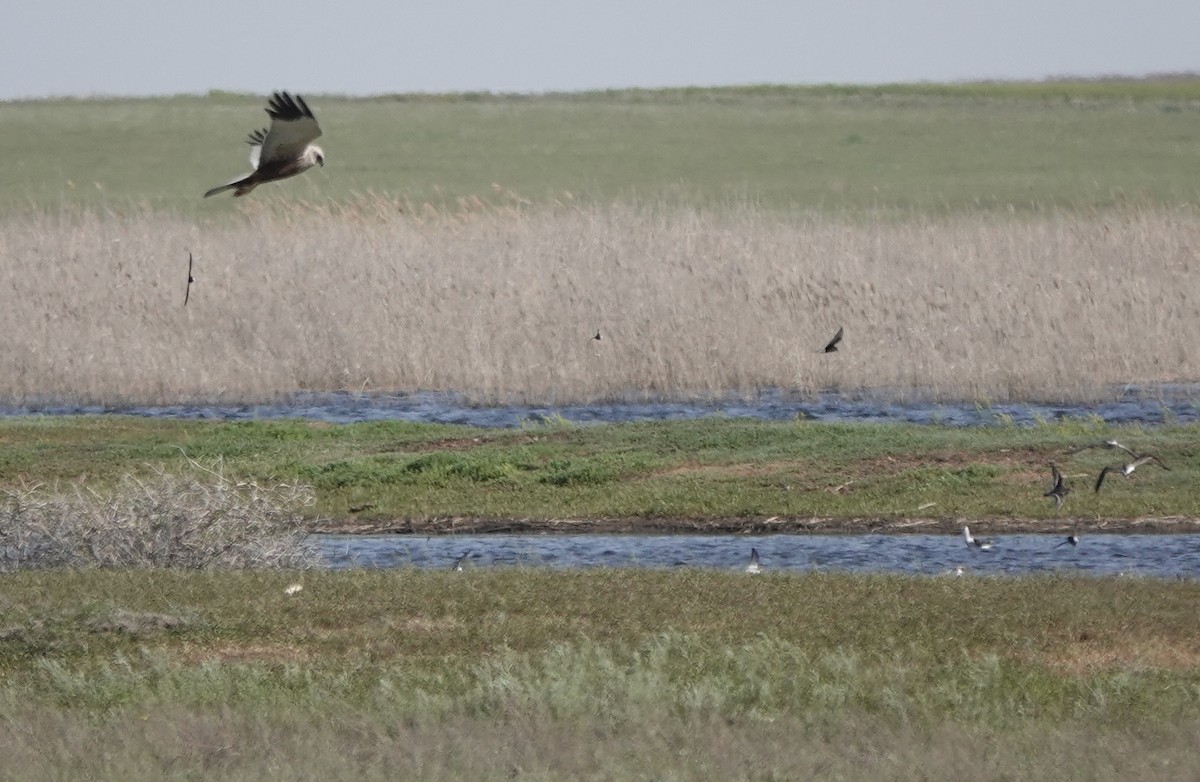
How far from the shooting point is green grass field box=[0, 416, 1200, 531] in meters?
14.9

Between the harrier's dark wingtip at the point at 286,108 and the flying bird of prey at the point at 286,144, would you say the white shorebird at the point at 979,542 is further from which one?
the harrier's dark wingtip at the point at 286,108

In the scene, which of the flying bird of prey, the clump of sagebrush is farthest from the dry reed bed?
the flying bird of prey

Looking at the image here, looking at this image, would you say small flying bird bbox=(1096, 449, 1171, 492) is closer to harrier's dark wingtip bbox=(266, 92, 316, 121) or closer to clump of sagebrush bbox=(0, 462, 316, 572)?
harrier's dark wingtip bbox=(266, 92, 316, 121)

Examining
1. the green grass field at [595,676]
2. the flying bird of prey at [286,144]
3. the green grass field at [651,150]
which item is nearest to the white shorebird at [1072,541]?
the green grass field at [595,676]

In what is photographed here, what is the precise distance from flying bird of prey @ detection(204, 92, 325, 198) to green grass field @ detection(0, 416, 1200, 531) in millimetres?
Result: 5415

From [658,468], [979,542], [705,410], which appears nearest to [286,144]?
[979,542]

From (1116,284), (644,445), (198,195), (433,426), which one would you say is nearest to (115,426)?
(433,426)

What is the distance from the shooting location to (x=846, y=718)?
7574 millimetres

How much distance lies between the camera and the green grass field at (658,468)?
14898mm

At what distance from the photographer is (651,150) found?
57656 millimetres

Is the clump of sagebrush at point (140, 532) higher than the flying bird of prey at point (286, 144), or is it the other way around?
the flying bird of prey at point (286, 144)

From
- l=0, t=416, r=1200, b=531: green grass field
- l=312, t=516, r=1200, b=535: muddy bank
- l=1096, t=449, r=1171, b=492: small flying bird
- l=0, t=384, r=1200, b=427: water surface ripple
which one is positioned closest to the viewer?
l=1096, t=449, r=1171, b=492: small flying bird

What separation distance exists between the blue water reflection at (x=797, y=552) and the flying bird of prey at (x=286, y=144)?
355 centimetres

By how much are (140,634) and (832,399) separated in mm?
12944
